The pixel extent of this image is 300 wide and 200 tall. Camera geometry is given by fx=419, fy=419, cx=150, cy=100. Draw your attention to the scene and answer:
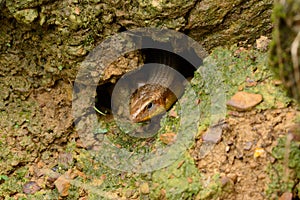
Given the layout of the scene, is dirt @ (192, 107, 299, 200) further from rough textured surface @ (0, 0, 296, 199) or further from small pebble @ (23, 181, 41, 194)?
small pebble @ (23, 181, 41, 194)

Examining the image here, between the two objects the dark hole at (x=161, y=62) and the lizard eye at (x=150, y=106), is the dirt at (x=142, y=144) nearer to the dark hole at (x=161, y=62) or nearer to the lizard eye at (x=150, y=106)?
the dark hole at (x=161, y=62)

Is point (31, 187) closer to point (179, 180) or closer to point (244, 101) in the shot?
point (179, 180)

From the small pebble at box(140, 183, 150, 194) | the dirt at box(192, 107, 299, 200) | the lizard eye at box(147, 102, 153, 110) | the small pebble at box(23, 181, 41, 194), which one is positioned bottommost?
the small pebble at box(23, 181, 41, 194)

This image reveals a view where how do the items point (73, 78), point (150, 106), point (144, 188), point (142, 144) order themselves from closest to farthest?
point (144, 188) → point (142, 144) → point (73, 78) → point (150, 106)

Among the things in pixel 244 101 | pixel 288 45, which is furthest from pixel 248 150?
pixel 288 45

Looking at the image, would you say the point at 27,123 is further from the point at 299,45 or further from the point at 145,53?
the point at 299,45

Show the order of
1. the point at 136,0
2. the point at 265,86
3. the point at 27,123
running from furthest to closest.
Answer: the point at 27,123 → the point at 136,0 → the point at 265,86

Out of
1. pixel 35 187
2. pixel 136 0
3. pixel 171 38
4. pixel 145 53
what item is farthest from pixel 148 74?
pixel 35 187

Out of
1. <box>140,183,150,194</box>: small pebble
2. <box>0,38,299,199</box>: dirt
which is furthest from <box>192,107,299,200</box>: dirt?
<box>140,183,150,194</box>: small pebble

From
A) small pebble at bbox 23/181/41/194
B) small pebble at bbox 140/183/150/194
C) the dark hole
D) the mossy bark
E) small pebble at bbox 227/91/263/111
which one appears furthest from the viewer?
the dark hole

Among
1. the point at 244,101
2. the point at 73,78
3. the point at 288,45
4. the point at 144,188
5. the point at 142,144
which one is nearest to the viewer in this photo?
the point at 288,45

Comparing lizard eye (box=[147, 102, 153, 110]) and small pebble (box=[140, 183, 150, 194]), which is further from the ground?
lizard eye (box=[147, 102, 153, 110])
